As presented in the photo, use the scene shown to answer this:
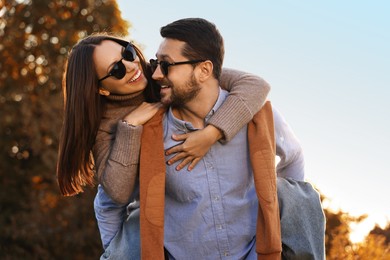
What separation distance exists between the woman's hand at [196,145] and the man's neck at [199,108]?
0.14 metres

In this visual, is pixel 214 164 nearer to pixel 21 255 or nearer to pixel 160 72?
pixel 160 72

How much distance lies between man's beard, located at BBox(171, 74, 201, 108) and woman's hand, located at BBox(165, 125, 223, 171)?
185 millimetres

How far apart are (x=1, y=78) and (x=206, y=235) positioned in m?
14.0

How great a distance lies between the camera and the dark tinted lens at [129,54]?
4480 millimetres

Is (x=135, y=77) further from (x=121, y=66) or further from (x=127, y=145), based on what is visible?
(x=127, y=145)

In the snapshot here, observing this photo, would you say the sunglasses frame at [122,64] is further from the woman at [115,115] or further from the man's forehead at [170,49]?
the man's forehead at [170,49]

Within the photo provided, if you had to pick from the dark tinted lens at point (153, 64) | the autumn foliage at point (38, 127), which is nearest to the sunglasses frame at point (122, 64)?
the dark tinted lens at point (153, 64)

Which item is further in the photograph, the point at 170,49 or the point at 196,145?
the point at 170,49

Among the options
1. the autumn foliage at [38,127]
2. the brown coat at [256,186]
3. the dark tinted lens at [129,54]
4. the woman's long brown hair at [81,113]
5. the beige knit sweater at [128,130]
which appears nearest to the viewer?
the brown coat at [256,186]

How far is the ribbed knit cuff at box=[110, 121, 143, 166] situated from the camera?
4.21 meters

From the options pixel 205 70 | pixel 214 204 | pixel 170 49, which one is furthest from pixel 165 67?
pixel 214 204

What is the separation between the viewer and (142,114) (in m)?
4.29

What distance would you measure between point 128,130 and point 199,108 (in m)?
0.42

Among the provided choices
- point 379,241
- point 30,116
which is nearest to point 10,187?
point 30,116
